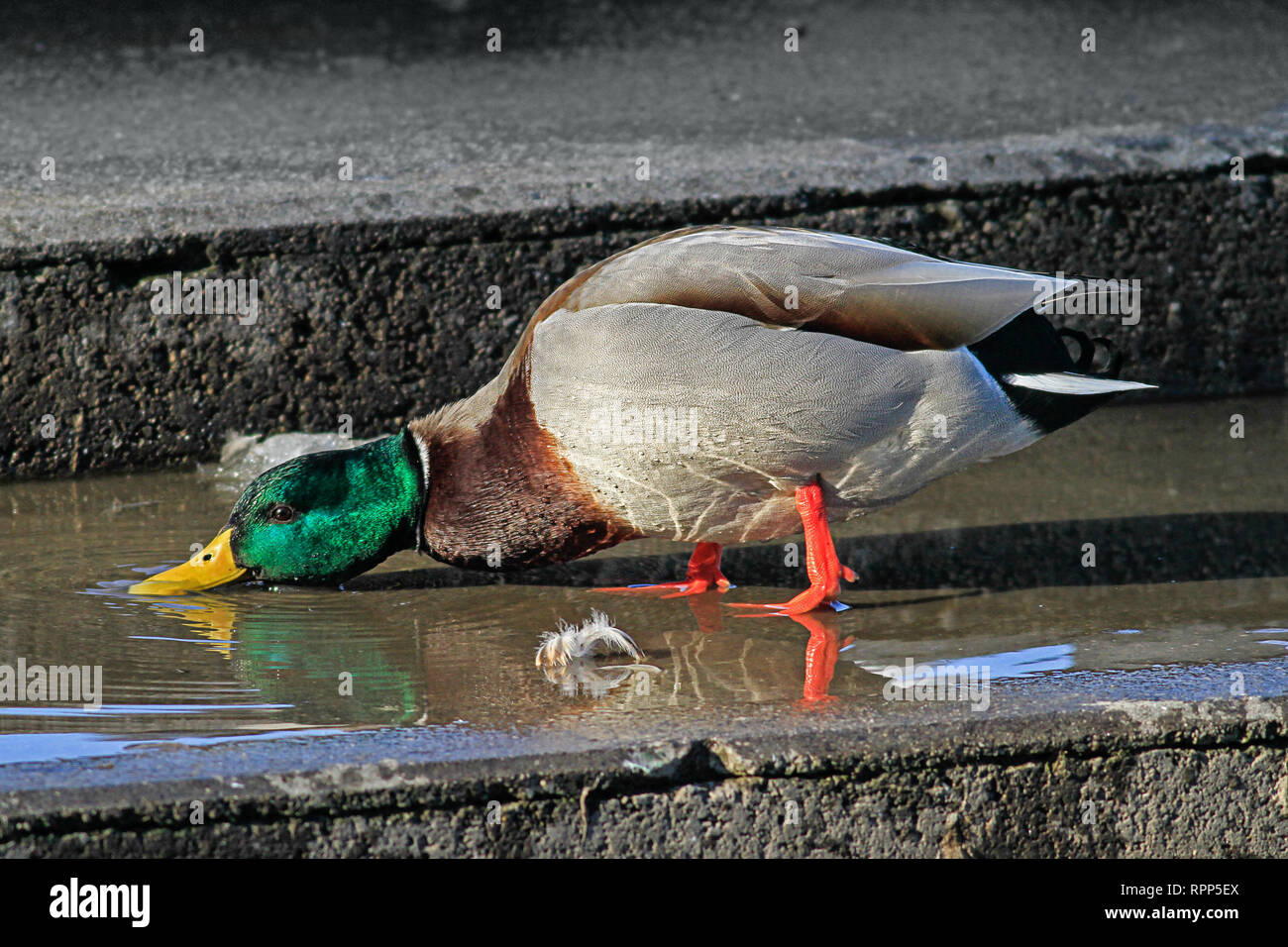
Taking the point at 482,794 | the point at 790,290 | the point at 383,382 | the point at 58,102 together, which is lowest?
the point at 482,794

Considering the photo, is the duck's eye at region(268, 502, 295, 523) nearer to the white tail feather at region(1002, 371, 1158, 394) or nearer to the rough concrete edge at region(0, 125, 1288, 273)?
the rough concrete edge at region(0, 125, 1288, 273)

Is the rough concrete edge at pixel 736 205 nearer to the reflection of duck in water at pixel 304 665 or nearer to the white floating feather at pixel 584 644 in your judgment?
the reflection of duck in water at pixel 304 665

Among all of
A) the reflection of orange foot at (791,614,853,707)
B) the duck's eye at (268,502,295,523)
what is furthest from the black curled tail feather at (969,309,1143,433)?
the duck's eye at (268,502,295,523)

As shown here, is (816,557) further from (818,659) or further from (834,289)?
(834,289)

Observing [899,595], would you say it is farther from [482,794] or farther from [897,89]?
[897,89]


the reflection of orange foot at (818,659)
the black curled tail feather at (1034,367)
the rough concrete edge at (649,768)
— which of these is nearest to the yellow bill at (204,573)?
the rough concrete edge at (649,768)

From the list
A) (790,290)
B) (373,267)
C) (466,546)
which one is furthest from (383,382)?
(790,290)
